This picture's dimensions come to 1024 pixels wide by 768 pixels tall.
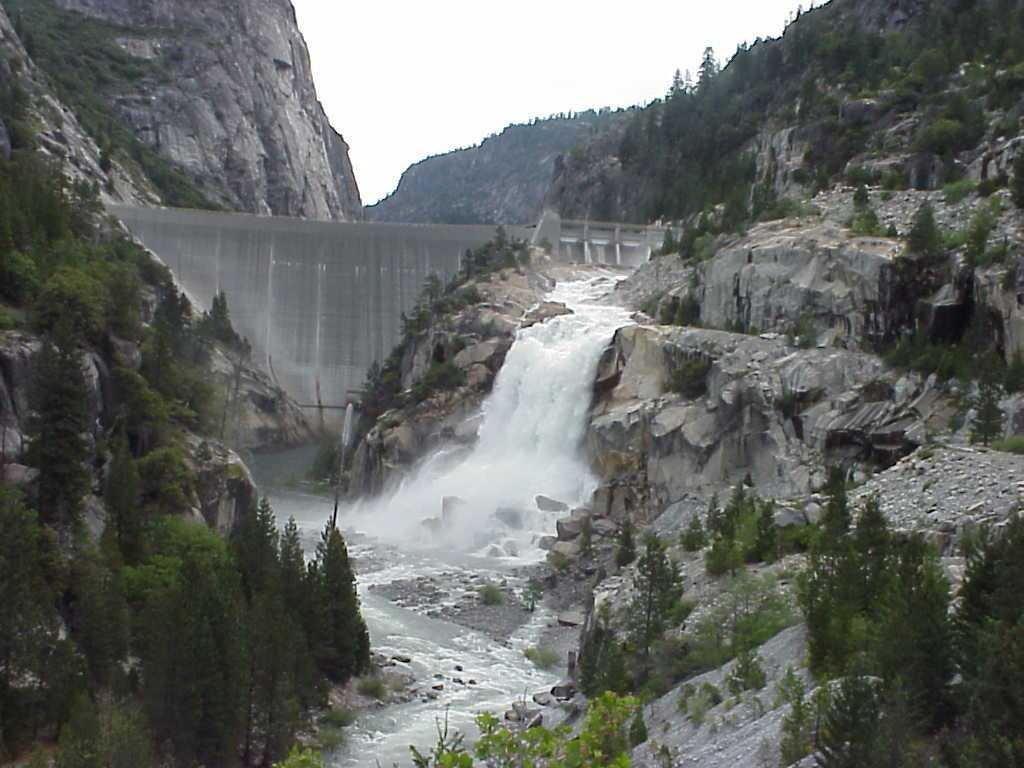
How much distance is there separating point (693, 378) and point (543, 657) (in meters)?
17.6

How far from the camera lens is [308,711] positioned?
26.8m

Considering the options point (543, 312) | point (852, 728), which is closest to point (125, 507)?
point (852, 728)

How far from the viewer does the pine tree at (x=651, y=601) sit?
78.6ft

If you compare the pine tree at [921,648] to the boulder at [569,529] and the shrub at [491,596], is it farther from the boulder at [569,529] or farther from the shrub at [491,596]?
the boulder at [569,529]

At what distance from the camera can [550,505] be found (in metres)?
48.7

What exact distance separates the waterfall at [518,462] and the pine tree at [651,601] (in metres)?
20.4

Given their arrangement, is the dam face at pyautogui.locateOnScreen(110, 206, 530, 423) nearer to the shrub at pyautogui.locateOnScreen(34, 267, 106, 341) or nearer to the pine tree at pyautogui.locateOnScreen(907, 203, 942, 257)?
the pine tree at pyautogui.locateOnScreen(907, 203, 942, 257)

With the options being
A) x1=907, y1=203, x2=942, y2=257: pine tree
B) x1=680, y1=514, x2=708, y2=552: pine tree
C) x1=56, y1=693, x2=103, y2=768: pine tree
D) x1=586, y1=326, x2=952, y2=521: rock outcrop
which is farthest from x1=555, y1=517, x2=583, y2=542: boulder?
x1=56, y1=693, x2=103, y2=768: pine tree

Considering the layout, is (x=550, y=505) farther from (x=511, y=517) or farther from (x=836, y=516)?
(x=836, y=516)

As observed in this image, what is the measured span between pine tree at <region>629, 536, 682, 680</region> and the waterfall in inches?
804

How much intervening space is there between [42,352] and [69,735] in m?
14.1

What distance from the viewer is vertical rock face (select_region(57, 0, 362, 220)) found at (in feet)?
400

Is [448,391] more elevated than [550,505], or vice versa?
[448,391]

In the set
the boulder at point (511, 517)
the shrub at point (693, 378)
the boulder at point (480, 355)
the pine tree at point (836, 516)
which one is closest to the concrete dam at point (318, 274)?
the boulder at point (480, 355)
